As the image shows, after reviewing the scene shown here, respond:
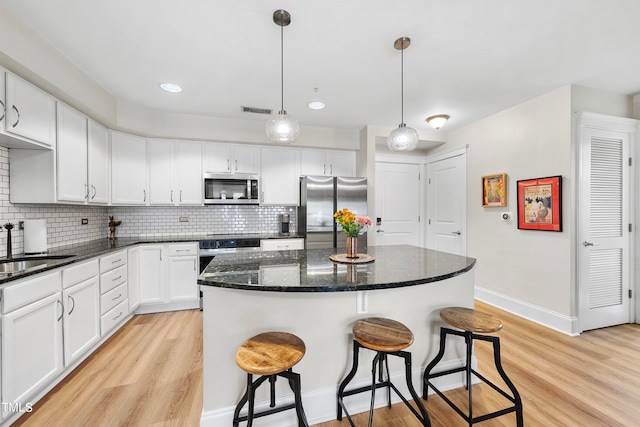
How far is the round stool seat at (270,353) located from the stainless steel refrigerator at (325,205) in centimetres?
232

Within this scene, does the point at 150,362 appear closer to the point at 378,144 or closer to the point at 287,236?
the point at 287,236

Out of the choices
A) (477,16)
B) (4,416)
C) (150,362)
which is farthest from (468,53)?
(4,416)

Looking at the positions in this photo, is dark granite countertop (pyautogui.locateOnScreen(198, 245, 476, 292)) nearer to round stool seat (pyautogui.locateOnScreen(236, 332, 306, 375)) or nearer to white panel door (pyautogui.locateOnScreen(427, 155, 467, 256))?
round stool seat (pyautogui.locateOnScreen(236, 332, 306, 375))

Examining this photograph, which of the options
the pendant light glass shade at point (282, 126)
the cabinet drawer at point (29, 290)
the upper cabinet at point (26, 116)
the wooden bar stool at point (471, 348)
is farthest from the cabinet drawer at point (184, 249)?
the wooden bar stool at point (471, 348)

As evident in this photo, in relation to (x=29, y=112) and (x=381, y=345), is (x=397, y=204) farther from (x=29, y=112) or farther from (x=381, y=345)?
(x=29, y=112)

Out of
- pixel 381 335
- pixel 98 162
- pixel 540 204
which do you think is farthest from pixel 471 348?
pixel 98 162

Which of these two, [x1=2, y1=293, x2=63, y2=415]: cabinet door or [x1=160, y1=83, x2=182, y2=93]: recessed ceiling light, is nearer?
[x1=2, y1=293, x2=63, y2=415]: cabinet door

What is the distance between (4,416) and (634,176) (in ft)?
18.8

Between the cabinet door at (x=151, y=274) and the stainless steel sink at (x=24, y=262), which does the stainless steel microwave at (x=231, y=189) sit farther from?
the stainless steel sink at (x=24, y=262)

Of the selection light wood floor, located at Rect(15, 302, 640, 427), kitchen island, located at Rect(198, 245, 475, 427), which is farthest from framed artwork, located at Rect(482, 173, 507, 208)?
kitchen island, located at Rect(198, 245, 475, 427)

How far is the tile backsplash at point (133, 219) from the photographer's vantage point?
2289mm

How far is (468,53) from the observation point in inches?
89.0

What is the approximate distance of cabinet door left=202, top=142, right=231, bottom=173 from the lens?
12.6 feet

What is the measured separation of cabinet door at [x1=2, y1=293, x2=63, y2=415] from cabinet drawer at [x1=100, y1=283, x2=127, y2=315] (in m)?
0.62
